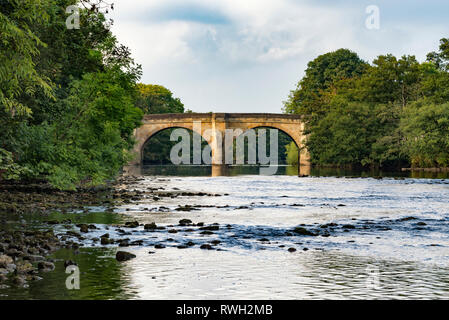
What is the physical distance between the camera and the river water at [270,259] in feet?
34.6

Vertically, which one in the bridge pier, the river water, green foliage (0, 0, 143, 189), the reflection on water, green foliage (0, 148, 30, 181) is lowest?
the river water

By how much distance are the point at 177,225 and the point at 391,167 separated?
52571 mm

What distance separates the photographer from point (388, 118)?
65.8 meters

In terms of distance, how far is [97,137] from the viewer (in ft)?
103

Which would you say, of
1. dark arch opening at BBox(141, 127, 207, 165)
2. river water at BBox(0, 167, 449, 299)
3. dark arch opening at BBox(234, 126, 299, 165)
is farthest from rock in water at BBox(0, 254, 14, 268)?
dark arch opening at BBox(141, 127, 207, 165)

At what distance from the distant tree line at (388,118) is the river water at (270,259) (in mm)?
35988

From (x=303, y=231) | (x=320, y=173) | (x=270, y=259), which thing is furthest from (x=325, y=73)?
(x=270, y=259)

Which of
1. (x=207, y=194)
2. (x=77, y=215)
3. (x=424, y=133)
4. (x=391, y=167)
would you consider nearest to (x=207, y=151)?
(x=391, y=167)

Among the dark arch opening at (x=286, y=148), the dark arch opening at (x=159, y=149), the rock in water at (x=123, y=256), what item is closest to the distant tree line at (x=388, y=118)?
the dark arch opening at (x=286, y=148)

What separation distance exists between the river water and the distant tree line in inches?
1417

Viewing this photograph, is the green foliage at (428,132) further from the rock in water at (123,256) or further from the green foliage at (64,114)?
the rock in water at (123,256)

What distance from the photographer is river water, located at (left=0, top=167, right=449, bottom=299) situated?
34.6 feet

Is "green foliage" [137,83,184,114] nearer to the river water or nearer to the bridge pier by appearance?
the bridge pier
